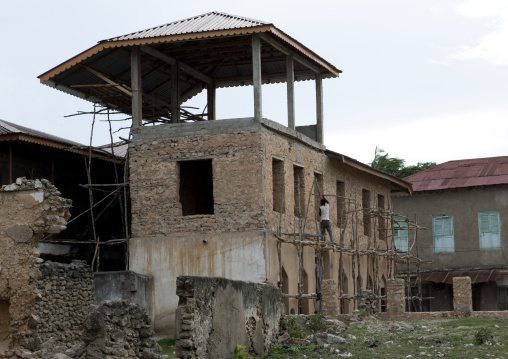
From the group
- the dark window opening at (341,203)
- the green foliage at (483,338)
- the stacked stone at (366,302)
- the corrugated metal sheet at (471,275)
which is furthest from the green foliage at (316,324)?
the corrugated metal sheet at (471,275)

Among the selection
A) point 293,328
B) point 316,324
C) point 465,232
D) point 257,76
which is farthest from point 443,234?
point 293,328

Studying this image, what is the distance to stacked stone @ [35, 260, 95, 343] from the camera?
2094cm

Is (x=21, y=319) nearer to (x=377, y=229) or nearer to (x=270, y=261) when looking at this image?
(x=270, y=261)

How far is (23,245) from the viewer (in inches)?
560

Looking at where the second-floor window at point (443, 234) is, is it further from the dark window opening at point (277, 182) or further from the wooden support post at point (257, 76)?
the wooden support post at point (257, 76)

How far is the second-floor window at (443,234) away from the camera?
118 ft

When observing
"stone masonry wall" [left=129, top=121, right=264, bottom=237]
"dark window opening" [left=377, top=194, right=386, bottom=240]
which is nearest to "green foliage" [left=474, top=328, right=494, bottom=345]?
"stone masonry wall" [left=129, top=121, right=264, bottom=237]

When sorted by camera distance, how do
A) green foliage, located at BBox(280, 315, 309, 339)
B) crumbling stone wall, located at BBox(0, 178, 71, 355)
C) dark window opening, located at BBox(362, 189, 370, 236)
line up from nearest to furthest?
crumbling stone wall, located at BBox(0, 178, 71, 355) → green foliage, located at BBox(280, 315, 309, 339) → dark window opening, located at BBox(362, 189, 370, 236)

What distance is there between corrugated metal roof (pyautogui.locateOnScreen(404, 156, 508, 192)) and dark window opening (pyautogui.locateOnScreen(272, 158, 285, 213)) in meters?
12.5

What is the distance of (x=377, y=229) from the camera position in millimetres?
31953

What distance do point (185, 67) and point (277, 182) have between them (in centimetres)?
496

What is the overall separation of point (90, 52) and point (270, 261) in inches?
281

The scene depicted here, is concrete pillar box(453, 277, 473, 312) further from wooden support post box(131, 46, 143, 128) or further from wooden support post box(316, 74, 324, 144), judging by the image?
wooden support post box(131, 46, 143, 128)

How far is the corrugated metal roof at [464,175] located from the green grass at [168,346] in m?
Result: 17.5
